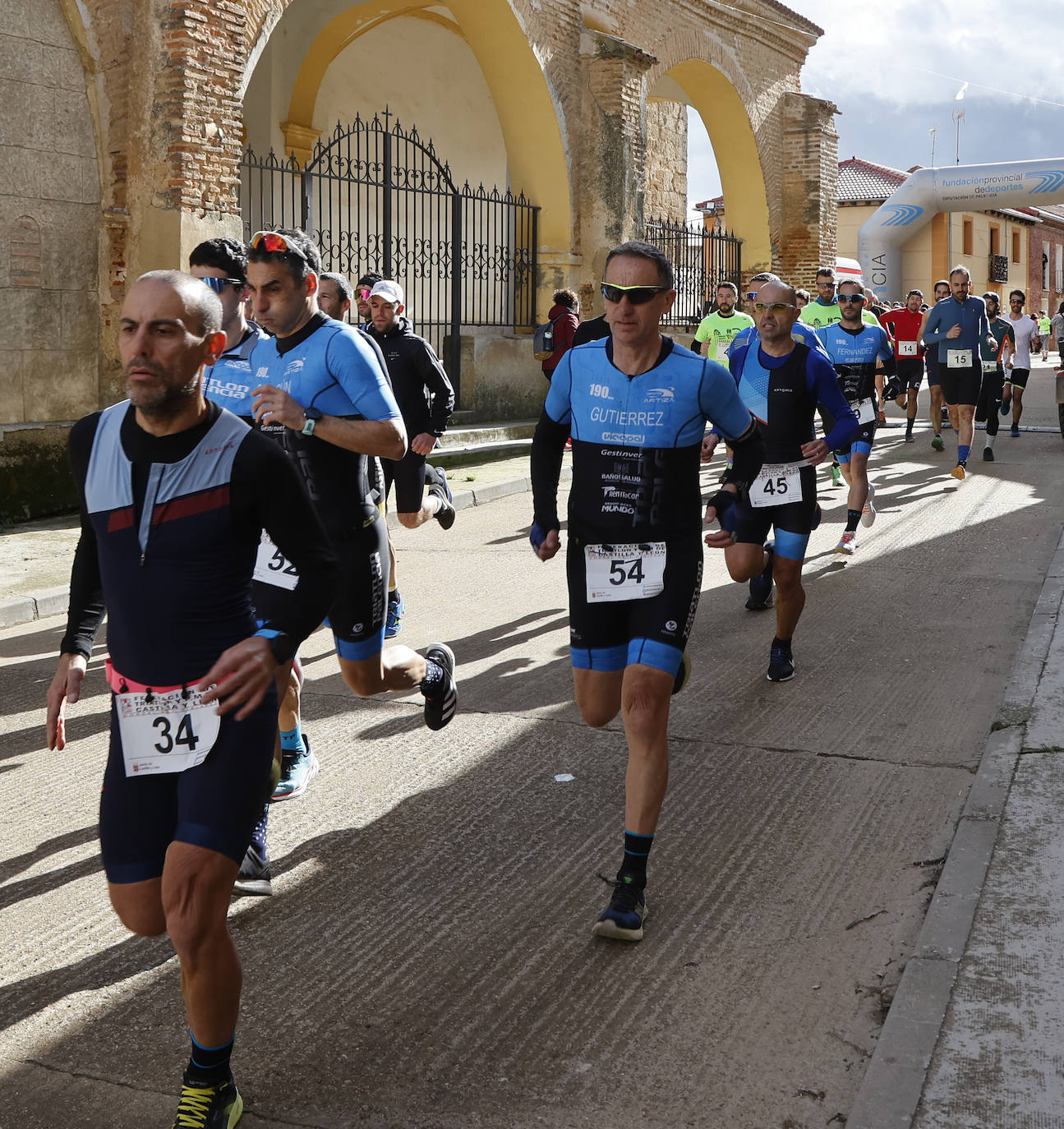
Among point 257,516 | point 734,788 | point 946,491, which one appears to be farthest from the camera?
point 946,491

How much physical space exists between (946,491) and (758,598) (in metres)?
6.11

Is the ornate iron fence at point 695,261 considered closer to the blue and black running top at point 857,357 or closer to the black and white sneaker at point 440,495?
the blue and black running top at point 857,357

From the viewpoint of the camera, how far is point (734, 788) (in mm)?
5117

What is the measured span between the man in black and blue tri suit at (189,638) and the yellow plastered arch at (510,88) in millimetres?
17252

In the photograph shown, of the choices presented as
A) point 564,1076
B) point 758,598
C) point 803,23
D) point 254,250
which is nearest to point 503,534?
point 758,598

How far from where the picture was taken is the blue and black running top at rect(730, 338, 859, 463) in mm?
6836

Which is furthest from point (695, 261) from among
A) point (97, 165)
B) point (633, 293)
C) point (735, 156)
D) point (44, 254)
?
point (633, 293)

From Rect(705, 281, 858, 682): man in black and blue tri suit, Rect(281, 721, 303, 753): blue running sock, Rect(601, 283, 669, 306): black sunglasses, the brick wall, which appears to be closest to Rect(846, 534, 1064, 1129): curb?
Rect(705, 281, 858, 682): man in black and blue tri suit

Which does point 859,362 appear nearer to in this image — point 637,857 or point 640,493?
point 640,493

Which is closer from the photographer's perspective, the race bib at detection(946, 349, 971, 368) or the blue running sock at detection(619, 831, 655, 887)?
the blue running sock at detection(619, 831, 655, 887)

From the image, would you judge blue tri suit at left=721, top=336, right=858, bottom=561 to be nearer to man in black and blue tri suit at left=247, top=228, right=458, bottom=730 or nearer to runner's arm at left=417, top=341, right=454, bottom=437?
runner's arm at left=417, top=341, right=454, bottom=437

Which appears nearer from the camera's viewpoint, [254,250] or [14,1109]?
[14,1109]

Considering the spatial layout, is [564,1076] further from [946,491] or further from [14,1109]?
[946,491]

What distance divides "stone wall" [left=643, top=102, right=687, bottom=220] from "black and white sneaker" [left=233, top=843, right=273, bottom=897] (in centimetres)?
2790
